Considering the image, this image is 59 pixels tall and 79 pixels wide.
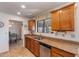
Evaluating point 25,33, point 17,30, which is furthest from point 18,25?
point 25,33

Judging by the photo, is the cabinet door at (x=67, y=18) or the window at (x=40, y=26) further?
Result: the window at (x=40, y=26)

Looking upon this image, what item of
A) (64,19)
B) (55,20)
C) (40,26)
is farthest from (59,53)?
(40,26)

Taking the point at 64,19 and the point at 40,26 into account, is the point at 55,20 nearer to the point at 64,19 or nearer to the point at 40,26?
the point at 64,19

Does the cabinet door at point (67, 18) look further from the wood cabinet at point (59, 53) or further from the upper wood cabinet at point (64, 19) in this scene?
the wood cabinet at point (59, 53)

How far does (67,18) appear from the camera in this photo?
2600 millimetres

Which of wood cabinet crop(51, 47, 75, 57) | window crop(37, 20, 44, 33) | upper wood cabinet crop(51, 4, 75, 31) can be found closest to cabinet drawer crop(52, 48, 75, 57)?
wood cabinet crop(51, 47, 75, 57)

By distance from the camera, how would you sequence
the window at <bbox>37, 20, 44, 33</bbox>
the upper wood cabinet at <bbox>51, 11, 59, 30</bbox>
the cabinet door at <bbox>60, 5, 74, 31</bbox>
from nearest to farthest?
the cabinet door at <bbox>60, 5, 74, 31</bbox>
the upper wood cabinet at <bbox>51, 11, 59, 30</bbox>
the window at <bbox>37, 20, 44, 33</bbox>

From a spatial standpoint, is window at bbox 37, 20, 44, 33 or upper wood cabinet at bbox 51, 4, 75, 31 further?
window at bbox 37, 20, 44, 33

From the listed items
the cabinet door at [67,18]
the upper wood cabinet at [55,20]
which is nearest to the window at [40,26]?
the upper wood cabinet at [55,20]

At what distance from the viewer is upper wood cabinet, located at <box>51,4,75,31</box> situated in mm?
2469

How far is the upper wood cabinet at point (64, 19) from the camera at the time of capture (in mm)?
2469

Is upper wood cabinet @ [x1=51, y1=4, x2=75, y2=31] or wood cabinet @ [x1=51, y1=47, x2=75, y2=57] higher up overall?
upper wood cabinet @ [x1=51, y1=4, x2=75, y2=31]

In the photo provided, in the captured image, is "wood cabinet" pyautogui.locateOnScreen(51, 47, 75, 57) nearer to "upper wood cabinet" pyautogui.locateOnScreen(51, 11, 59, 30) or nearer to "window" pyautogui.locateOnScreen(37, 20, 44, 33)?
"upper wood cabinet" pyautogui.locateOnScreen(51, 11, 59, 30)

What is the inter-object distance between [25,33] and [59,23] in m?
3.95
